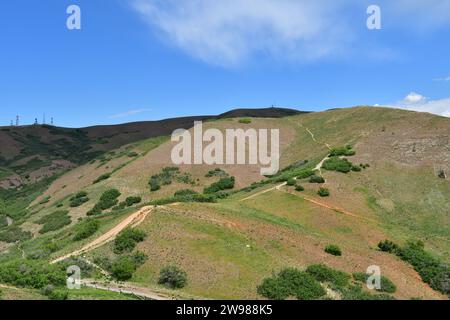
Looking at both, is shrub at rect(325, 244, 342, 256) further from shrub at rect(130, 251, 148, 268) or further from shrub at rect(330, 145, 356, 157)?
shrub at rect(330, 145, 356, 157)

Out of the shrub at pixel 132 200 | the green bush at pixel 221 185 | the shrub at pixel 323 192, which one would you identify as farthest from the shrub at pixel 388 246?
the shrub at pixel 132 200

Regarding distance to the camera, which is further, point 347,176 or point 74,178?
point 74,178

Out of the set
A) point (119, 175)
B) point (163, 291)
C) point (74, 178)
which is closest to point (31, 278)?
point (163, 291)

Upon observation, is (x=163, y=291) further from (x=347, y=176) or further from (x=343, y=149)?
(x=343, y=149)

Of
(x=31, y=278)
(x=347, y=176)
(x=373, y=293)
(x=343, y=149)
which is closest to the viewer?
(x=31, y=278)

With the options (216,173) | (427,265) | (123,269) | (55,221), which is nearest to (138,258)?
(123,269)

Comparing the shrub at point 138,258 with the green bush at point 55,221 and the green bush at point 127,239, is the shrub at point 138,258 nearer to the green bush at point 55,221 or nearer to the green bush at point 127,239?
the green bush at point 127,239

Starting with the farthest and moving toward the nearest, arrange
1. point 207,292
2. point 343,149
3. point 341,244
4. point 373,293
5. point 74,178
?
point 74,178 < point 343,149 < point 341,244 < point 373,293 < point 207,292
